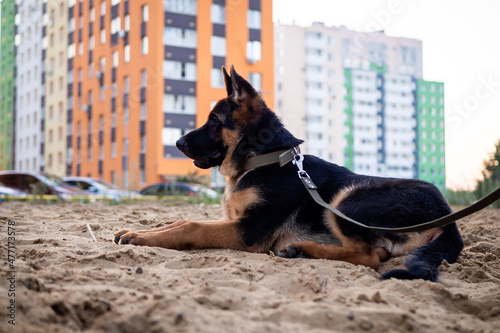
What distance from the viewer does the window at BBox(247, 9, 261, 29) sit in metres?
36.8

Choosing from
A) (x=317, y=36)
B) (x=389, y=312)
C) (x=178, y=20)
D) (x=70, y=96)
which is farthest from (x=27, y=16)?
(x=389, y=312)

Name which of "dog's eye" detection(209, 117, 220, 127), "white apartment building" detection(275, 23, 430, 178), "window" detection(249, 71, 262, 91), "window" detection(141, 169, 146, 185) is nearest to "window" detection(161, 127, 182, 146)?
"window" detection(141, 169, 146, 185)

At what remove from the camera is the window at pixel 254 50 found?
36.2 m

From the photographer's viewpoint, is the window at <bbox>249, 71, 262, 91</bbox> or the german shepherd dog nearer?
the german shepherd dog

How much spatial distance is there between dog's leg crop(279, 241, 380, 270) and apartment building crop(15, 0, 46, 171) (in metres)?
51.8

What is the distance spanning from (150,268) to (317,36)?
6897 cm

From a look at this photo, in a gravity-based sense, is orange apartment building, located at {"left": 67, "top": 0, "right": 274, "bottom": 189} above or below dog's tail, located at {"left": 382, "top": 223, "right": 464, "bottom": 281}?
above

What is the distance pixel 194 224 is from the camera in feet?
12.8

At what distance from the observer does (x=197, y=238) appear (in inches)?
150

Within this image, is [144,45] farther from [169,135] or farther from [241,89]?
[241,89]

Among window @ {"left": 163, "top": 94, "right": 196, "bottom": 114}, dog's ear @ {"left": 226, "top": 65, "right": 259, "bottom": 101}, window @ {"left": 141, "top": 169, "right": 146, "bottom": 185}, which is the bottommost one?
window @ {"left": 141, "top": 169, "right": 146, "bottom": 185}

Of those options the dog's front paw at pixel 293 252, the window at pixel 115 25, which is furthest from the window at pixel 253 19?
the dog's front paw at pixel 293 252

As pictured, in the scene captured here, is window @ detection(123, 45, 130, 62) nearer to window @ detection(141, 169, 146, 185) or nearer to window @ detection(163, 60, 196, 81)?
window @ detection(163, 60, 196, 81)

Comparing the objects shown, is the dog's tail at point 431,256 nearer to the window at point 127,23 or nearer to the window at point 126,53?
the window at point 126,53
